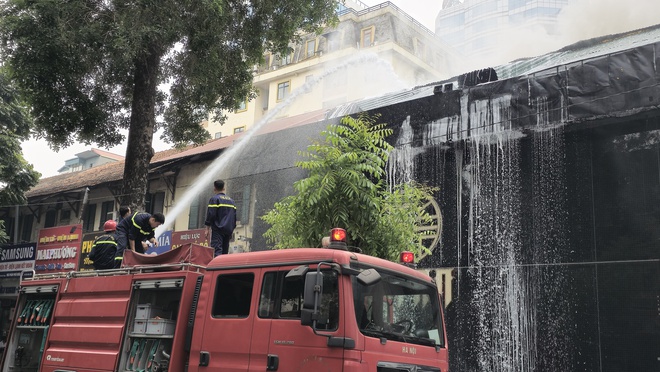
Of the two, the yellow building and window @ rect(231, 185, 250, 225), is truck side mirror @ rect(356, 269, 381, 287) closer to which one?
window @ rect(231, 185, 250, 225)

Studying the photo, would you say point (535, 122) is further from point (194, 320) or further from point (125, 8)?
point (194, 320)

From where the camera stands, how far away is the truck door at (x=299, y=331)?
→ 5.38 metres

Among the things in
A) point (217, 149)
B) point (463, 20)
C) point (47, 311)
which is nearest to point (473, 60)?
point (463, 20)

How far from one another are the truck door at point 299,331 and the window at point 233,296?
0.30 metres

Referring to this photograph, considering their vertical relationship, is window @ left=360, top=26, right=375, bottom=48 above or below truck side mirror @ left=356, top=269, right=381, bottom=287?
above

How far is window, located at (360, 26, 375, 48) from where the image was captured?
4028 cm

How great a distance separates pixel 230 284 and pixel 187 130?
33.4 feet

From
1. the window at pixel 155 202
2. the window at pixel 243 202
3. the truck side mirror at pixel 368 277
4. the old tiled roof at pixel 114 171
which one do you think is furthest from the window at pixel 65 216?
the truck side mirror at pixel 368 277

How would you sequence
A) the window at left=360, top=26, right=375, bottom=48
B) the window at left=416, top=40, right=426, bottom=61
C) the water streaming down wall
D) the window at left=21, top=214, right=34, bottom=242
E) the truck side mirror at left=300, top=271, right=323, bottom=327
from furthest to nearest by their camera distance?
the window at left=416, top=40, right=426, bottom=61
the window at left=360, top=26, right=375, bottom=48
the window at left=21, top=214, right=34, bottom=242
the water streaming down wall
the truck side mirror at left=300, top=271, right=323, bottom=327

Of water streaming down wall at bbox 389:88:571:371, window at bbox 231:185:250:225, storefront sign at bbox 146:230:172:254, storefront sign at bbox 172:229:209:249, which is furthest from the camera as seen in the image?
storefront sign at bbox 146:230:172:254

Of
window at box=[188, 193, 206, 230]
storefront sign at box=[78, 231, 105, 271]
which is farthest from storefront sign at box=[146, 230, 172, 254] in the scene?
storefront sign at box=[78, 231, 105, 271]

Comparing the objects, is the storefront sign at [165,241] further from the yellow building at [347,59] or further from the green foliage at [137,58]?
the yellow building at [347,59]

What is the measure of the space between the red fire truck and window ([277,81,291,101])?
3587 centimetres

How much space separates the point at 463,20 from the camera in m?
54.0
